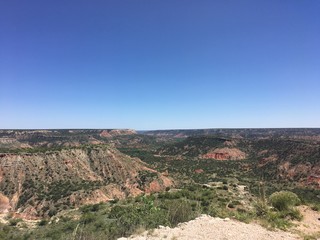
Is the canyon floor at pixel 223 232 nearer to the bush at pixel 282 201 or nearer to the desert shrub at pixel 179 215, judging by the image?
the desert shrub at pixel 179 215

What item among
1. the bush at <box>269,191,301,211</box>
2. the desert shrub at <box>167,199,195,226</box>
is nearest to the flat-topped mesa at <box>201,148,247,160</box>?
the bush at <box>269,191,301,211</box>

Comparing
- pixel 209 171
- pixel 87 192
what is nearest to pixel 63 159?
pixel 87 192

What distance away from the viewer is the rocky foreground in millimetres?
12359

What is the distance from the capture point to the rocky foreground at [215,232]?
1236 centimetres

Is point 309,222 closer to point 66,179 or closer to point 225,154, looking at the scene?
point 66,179

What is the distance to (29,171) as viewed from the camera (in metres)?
55.5

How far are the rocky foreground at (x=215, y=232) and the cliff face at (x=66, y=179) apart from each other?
3464cm

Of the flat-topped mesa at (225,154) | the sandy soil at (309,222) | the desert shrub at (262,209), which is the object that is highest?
the desert shrub at (262,209)

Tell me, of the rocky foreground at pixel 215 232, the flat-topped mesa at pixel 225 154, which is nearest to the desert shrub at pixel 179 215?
the rocky foreground at pixel 215 232

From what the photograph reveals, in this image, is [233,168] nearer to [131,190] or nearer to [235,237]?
[131,190]

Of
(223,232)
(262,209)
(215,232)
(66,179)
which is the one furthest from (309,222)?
(66,179)

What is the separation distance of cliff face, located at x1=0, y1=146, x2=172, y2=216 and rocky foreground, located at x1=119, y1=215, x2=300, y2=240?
34.6m

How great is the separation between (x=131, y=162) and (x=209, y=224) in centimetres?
6433

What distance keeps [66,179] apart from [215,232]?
49600mm
